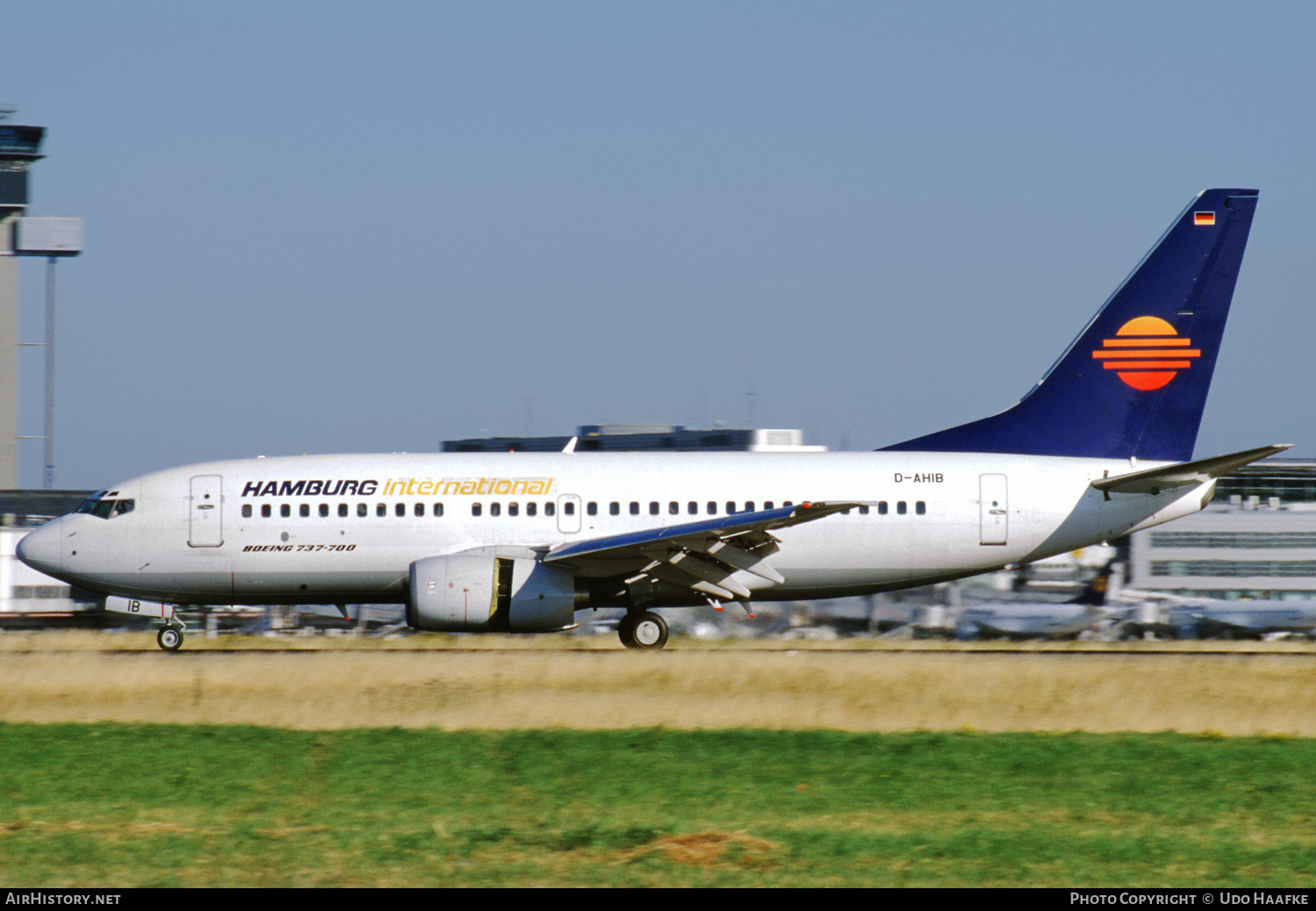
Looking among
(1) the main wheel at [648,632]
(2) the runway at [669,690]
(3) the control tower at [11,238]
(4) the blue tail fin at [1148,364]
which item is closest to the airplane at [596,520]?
(1) the main wheel at [648,632]

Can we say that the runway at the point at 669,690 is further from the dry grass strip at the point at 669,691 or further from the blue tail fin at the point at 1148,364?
the blue tail fin at the point at 1148,364

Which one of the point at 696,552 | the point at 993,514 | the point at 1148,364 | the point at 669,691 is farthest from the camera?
the point at 1148,364

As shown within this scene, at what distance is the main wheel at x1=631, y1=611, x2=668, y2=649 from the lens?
73.3 feet

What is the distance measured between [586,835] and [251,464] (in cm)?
1555

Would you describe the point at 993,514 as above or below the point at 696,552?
above

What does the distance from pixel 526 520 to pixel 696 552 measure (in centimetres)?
296

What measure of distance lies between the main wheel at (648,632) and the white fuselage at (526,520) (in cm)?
74

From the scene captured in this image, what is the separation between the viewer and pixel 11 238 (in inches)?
2785

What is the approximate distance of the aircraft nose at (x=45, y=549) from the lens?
22.5m

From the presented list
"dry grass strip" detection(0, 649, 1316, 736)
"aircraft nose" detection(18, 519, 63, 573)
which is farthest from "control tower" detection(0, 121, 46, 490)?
"dry grass strip" detection(0, 649, 1316, 736)

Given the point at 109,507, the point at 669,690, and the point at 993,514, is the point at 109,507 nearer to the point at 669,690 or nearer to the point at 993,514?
the point at 669,690

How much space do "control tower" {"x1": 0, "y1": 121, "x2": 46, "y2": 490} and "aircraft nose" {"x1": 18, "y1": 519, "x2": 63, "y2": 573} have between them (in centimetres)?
5035

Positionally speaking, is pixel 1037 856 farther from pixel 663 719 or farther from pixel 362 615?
pixel 362 615

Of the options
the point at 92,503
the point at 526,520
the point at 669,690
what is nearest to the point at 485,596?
the point at 526,520
